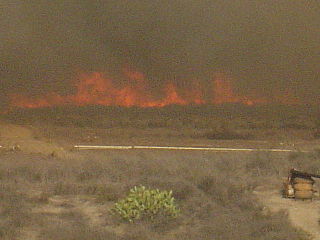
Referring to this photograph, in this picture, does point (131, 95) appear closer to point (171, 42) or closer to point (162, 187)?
point (171, 42)

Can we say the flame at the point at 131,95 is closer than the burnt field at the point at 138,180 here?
No

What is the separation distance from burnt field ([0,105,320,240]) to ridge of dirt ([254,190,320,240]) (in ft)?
0.70

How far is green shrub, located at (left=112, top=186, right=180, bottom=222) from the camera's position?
859cm

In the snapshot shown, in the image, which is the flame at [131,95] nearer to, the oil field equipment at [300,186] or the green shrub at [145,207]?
the oil field equipment at [300,186]

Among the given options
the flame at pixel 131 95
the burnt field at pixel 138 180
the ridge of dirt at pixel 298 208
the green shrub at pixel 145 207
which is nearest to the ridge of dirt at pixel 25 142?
the burnt field at pixel 138 180

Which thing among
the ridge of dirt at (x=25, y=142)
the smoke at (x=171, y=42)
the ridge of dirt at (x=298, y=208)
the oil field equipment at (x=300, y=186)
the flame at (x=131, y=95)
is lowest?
the ridge of dirt at (x=298, y=208)

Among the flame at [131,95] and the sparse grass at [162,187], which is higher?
the flame at [131,95]

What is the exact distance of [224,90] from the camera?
3572cm

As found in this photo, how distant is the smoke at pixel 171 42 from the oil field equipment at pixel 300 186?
82.6ft

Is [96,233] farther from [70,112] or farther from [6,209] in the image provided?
[70,112]

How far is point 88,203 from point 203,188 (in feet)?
6.57

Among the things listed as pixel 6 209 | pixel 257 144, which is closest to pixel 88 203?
pixel 6 209

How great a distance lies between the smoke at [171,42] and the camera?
35656mm

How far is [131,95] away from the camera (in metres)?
33.2
